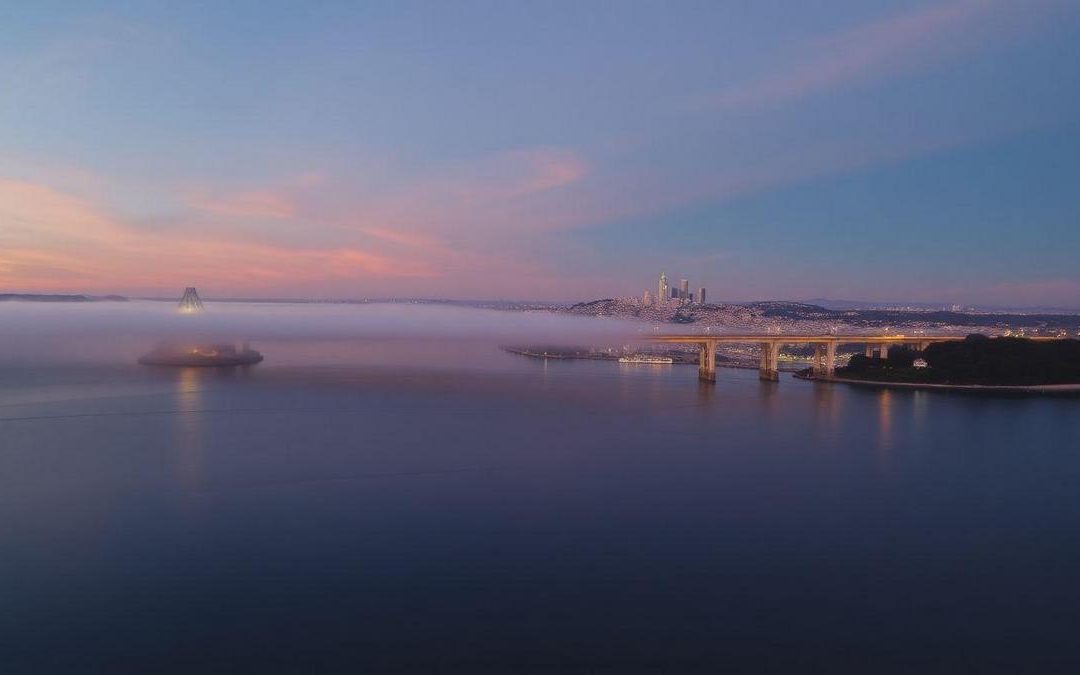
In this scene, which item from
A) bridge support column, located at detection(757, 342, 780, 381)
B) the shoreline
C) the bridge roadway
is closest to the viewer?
the shoreline

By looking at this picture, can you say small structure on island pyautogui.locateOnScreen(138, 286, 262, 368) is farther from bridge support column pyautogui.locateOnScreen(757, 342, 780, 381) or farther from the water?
bridge support column pyautogui.locateOnScreen(757, 342, 780, 381)

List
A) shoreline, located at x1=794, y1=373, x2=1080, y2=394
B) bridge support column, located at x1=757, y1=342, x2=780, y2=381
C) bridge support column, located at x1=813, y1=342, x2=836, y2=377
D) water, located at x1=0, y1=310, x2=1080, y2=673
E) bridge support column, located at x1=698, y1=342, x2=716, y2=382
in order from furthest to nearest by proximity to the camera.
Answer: bridge support column, located at x1=813, y1=342, x2=836, y2=377 < bridge support column, located at x1=757, y1=342, x2=780, y2=381 < bridge support column, located at x1=698, y1=342, x2=716, y2=382 < shoreline, located at x1=794, y1=373, x2=1080, y2=394 < water, located at x1=0, y1=310, x2=1080, y2=673

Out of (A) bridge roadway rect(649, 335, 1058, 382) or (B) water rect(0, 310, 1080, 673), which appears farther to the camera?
(A) bridge roadway rect(649, 335, 1058, 382)

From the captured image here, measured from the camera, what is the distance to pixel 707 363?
61.6 feet

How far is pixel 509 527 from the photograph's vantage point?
18.4 ft

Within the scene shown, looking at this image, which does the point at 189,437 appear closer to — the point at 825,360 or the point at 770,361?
the point at 770,361

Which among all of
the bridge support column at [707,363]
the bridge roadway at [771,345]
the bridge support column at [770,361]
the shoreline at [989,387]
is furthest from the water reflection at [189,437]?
the shoreline at [989,387]

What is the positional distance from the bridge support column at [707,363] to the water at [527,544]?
695 cm

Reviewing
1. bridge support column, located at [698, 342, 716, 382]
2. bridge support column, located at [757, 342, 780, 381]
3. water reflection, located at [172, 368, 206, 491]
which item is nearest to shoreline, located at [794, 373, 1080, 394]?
bridge support column, located at [757, 342, 780, 381]

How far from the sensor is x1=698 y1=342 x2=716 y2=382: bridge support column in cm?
1838

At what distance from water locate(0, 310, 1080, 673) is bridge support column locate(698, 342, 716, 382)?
22.8 feet

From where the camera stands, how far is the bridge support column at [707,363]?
18.4 meters

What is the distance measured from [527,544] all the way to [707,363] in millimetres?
14321

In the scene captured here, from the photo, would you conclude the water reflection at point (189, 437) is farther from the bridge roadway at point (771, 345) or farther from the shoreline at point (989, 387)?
the shoreline at point (989, 387)
